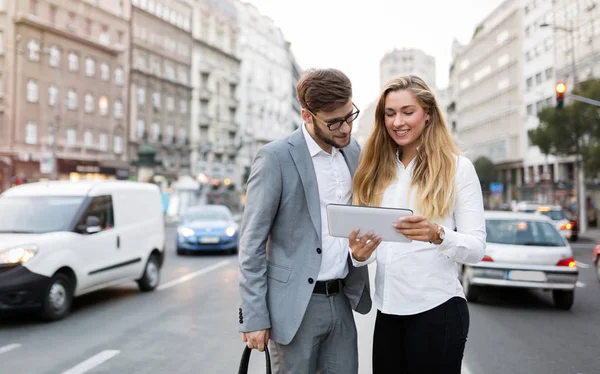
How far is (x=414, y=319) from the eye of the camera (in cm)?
278

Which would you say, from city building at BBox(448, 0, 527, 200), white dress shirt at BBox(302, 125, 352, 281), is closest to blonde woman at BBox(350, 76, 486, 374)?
white dress shirt at BBox(302, 125, 352, 281)

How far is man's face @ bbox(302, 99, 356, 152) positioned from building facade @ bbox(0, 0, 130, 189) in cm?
3472

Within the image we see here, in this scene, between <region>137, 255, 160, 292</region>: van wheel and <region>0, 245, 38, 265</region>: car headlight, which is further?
<region>137, 255, 160, 292</region>: van wheel

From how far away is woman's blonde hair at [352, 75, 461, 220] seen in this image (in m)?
2.73

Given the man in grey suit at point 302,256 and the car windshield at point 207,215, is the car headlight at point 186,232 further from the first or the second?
the man in grey suit at point 302,256

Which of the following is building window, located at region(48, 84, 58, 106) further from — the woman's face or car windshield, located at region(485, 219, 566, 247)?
the woman's face

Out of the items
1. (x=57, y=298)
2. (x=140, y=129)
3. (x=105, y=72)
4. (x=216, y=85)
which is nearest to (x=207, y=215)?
(x=57, y=298)

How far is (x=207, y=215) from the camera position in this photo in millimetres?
19656

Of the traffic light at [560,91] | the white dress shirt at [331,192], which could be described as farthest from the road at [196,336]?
the traffic light at [560,91]

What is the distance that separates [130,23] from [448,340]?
187ft

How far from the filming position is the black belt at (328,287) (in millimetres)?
2852

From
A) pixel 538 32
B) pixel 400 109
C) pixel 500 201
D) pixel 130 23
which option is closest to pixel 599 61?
pixel 538 32

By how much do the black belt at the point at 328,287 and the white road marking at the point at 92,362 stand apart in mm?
3713

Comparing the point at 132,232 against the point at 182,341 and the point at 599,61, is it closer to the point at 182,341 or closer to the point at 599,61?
the point at 182,341
